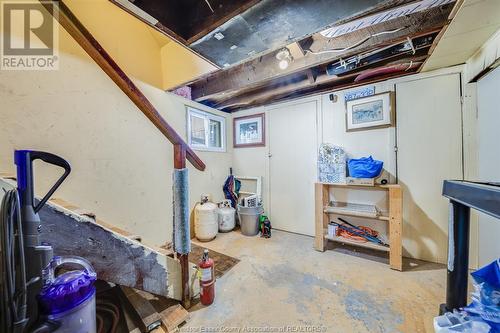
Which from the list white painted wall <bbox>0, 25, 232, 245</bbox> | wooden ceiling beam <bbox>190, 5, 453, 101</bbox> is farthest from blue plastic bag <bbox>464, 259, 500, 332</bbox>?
white painted wall <bbox>0, 25, 232, 245</bbox>

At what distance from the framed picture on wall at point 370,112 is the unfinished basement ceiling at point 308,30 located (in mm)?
331

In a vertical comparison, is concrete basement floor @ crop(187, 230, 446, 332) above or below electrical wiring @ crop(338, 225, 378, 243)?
below

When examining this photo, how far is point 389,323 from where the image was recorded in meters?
1.32

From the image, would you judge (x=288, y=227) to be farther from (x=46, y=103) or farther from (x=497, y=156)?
(x=46, y=103)

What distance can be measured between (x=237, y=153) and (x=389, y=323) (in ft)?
9.72

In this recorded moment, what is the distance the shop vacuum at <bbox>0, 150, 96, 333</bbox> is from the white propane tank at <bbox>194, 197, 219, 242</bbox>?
1780mm

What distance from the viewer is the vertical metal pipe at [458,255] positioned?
35.2 inches

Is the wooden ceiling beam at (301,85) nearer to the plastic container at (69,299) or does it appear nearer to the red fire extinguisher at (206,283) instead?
the red fire extinguisher at (206,283)

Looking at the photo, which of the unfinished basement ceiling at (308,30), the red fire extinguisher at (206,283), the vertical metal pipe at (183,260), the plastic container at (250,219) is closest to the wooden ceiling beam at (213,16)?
the unfinished basement ceiling at (308,30)

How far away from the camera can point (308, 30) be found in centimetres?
127

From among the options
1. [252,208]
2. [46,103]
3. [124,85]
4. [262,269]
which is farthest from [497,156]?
[46,103]

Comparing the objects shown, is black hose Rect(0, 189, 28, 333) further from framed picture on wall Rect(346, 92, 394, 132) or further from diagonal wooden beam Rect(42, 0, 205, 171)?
framed picture on wall Rect(346, 92, 394, 132)

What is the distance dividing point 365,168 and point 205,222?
227cm

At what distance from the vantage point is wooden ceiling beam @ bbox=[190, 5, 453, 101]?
130 cm
